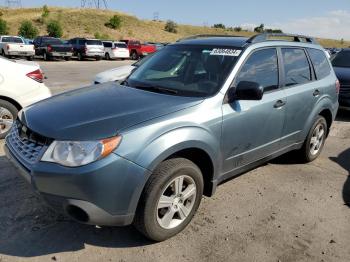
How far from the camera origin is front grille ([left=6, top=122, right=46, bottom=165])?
3102mm

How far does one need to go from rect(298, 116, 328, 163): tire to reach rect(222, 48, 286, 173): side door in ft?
3.02

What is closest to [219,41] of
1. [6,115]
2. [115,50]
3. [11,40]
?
[6,115]

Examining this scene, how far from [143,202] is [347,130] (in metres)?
6.30

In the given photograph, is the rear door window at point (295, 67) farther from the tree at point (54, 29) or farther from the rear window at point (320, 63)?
the tree at point (54, 29)

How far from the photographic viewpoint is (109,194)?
114 inches

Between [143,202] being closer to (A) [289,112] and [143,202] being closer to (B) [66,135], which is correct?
(B) [66,135]

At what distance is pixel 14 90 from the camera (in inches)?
236

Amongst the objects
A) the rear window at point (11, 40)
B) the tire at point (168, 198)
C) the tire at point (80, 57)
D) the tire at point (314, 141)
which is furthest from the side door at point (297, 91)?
the tire at point (80, 57)

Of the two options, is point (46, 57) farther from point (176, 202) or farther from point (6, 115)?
point (176, 202)

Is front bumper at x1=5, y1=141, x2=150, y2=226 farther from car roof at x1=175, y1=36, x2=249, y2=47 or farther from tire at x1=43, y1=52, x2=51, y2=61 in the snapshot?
tire at x1=43, y1=52, x2=51, y2=61

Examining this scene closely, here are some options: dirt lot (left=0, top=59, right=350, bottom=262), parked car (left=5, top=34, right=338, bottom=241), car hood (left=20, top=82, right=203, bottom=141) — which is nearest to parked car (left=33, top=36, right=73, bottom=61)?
dirt lot (left=0, top=59, right=350, bottom=262)

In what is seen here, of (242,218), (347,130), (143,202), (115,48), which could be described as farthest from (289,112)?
(115,48)

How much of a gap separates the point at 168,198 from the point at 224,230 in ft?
2.47

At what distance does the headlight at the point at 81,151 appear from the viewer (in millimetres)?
2855
